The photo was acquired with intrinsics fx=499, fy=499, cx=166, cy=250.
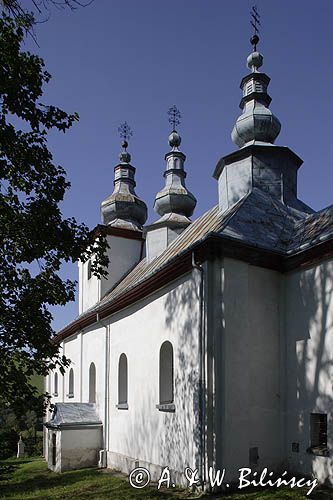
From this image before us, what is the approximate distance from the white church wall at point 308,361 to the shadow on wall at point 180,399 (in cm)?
202

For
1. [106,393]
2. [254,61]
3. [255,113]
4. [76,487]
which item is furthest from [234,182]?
[76,487]

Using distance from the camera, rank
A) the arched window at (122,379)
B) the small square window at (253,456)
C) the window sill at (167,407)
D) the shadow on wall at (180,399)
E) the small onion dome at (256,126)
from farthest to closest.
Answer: the arched window at (122,379)
the small onion dome at (256,126)
the window sill at (167,407)
the shadow on wall at (180,399)
the small square window at (253,456)

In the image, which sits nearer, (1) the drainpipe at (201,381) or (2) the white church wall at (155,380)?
Result: (1) the drainpipe at (201,381)

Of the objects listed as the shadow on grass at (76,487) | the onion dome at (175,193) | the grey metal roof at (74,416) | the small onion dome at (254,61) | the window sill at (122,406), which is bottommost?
the shadow on grass at (76,487)

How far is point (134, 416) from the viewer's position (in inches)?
546

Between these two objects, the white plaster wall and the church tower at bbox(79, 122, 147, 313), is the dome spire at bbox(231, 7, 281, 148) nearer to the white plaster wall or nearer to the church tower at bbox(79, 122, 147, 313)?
the white plaster wall

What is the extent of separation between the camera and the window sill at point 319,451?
938cm

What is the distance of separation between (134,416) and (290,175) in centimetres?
810

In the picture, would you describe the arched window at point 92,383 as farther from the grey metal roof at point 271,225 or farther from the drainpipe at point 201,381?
the drainpipe at point 201,381

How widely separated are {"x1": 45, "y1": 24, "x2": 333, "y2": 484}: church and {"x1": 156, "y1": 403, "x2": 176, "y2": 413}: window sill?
53 millimetres

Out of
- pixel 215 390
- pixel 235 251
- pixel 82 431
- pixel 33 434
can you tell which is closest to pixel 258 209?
pixel 235 251

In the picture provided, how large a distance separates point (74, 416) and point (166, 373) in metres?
5.49

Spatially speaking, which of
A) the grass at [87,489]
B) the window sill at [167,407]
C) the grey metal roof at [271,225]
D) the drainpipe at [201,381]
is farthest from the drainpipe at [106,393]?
the drainpipe at [201,381]

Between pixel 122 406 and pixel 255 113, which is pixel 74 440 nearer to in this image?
pixel 122 406
